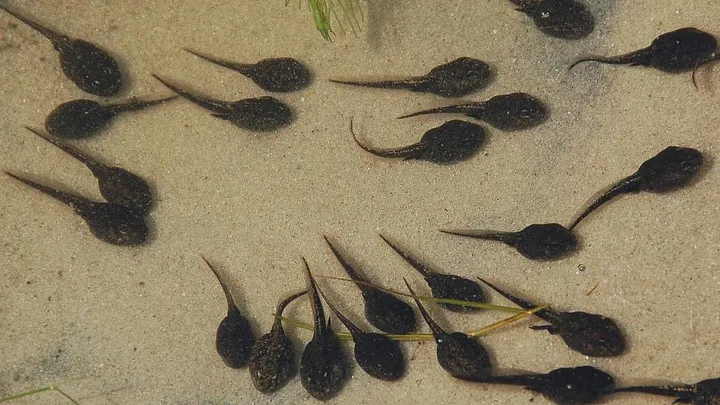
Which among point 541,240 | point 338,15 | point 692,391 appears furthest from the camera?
point 338,15

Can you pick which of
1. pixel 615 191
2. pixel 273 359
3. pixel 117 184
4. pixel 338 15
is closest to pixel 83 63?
pixel 117 184

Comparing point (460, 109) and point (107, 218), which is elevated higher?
point (460, 109)

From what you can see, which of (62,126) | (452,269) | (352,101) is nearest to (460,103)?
(352,101)

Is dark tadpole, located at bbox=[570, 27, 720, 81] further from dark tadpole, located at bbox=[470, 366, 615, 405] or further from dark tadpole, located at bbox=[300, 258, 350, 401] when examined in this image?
dark tadpole, located at bbox=[300, 258, 350, 401]

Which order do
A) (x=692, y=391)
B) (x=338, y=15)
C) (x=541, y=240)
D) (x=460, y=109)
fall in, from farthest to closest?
(x=338, y=15) → (x=460, y=109) → (x=541, y=240) → (x=692, y=391)

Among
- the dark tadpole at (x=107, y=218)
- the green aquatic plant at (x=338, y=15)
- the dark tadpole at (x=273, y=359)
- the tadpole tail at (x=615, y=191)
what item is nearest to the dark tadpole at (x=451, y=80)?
the green aquatic plant at (x=338, y=15)

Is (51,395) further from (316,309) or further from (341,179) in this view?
(341,179)

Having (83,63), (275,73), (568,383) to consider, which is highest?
(275,73)

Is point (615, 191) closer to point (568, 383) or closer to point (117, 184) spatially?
point (568, 383)
